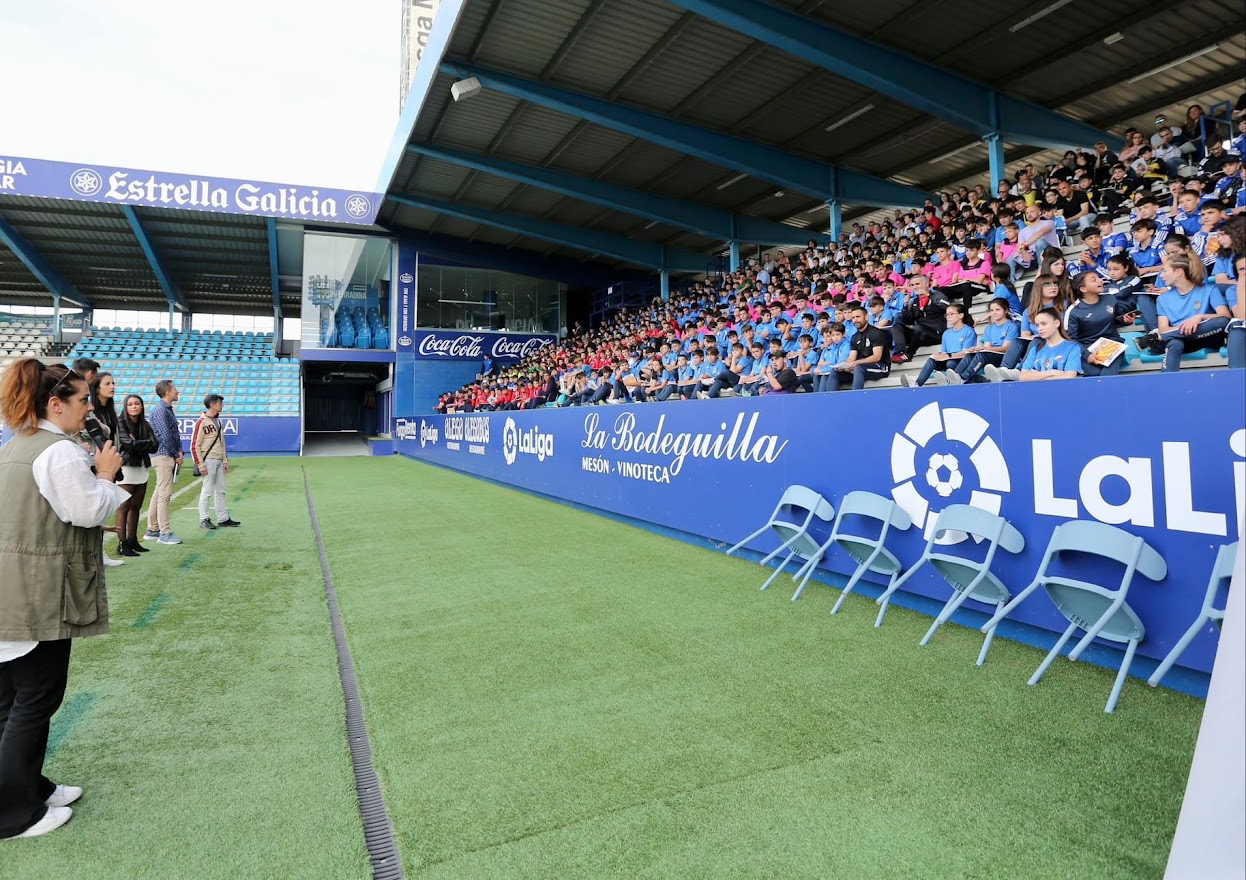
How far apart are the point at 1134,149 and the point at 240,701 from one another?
13.2 meters

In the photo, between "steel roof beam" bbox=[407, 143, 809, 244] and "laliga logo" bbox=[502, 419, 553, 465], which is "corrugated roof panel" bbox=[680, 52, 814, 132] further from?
"laliga logo" bbox=[502, 419, 553, 465]

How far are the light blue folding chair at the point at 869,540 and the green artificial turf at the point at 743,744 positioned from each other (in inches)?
9.7

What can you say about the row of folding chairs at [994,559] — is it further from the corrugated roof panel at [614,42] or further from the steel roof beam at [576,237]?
the steel roof beam at [576,237]

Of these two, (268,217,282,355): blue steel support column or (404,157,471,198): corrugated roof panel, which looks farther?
(268,217,282,355): blue steel support column

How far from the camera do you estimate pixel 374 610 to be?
486 cm

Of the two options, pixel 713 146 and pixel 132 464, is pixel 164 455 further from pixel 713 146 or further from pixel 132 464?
pixel 713 146

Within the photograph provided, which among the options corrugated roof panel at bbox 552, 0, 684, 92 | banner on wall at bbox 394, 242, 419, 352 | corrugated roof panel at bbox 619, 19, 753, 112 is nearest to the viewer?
corrugated roof panel at bbox 552, 0, 684, 92

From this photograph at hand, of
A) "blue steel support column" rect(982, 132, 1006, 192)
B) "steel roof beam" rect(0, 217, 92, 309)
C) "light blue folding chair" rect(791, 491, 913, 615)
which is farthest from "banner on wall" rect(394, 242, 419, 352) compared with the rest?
"light blue folding chair" rect(791, 491, 913, 615)

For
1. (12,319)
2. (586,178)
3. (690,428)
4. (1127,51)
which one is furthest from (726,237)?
(12,319)

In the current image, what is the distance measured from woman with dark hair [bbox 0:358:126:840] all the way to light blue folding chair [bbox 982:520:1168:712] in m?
3.87

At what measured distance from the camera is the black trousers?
222cm

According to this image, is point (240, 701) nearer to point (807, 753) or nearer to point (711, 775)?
point (711, 775)

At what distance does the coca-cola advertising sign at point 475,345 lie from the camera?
91.7 ft

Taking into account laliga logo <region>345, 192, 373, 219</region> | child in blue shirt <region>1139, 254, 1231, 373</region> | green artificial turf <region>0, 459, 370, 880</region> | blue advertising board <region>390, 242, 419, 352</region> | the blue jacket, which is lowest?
green artificial turf <region>0, 459, 370, 880</region>
